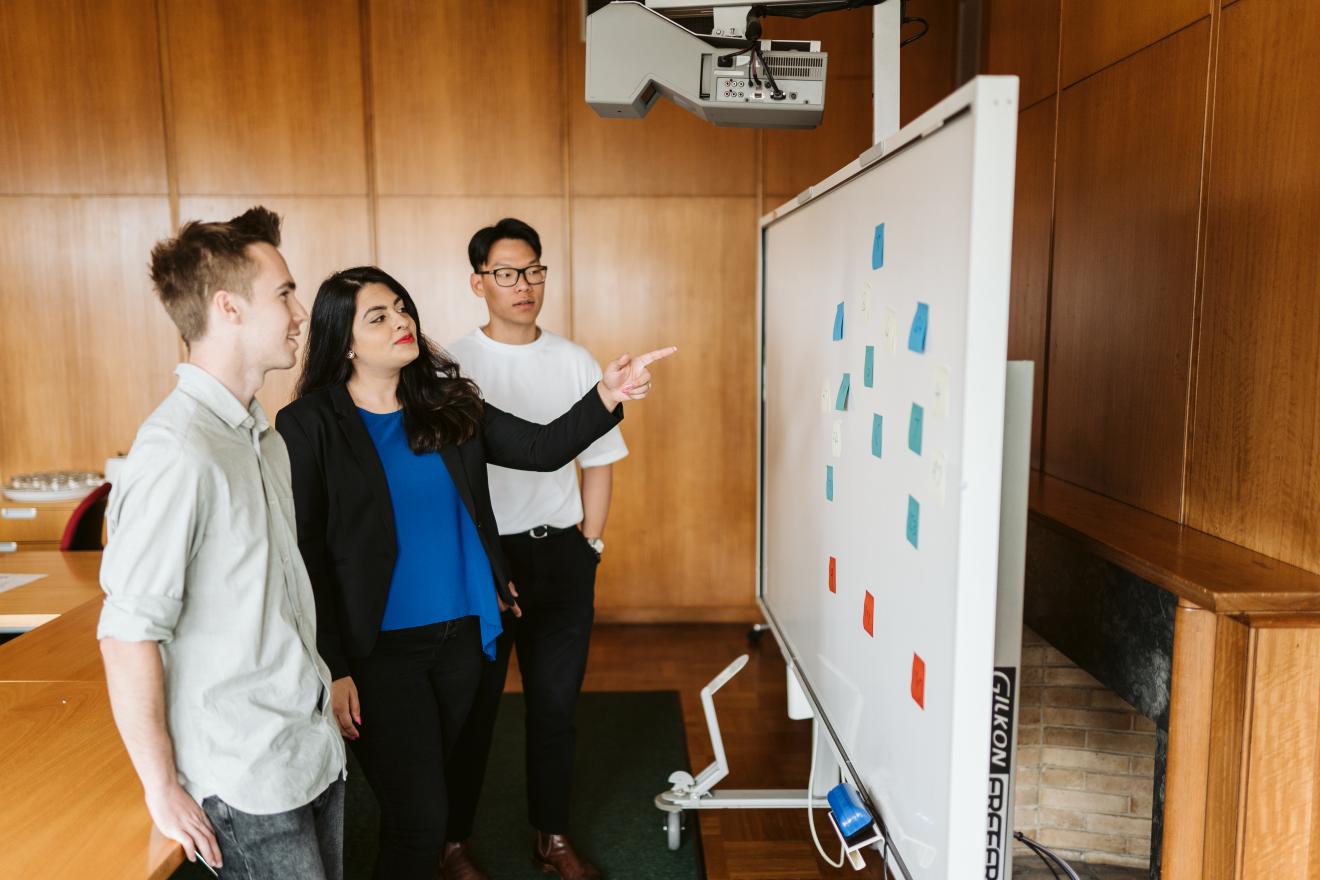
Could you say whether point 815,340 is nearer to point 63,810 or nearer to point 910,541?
point 910,541

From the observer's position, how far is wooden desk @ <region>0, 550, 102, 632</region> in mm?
2301

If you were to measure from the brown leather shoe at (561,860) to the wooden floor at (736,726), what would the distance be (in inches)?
10.2

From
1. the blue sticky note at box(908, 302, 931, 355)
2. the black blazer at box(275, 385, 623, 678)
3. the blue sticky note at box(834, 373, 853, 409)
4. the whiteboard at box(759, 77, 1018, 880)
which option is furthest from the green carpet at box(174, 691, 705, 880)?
the blue sticky note at box(908, 302, 931, 355)

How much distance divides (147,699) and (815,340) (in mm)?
1378

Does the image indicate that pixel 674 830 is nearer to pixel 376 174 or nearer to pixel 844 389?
pixel 844 389

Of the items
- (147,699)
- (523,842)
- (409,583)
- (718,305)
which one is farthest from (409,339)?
(718,305)

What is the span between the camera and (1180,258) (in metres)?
1.85

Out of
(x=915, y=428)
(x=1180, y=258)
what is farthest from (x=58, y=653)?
(x=1180, y=258)

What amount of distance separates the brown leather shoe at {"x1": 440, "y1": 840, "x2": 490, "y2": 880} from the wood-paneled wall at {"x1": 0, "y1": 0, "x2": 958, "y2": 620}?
7.08 ft

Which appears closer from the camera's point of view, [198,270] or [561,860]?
[198,270]

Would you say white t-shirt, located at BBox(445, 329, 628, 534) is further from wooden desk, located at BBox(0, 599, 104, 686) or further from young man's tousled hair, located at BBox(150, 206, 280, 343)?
young man's tousled hair, located at BBox(150, 206, 280, 343)

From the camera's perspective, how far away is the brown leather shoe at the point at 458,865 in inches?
90.0

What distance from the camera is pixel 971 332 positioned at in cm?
107

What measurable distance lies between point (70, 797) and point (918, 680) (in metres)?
1.26
